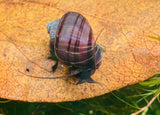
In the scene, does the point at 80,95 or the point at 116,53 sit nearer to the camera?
the point at 80,95

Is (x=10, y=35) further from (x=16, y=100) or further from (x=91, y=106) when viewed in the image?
(x=91, y=106)

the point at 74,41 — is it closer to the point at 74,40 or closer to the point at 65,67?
the point at 74,40

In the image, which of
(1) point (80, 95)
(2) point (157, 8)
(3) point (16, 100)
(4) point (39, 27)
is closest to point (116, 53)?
(1) point (80, 95)

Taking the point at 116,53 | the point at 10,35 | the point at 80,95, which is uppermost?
the point at 10,35

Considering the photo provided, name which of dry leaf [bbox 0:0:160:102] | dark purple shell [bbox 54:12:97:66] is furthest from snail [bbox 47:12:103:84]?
dry leaf [bbox 0:0:160:102]

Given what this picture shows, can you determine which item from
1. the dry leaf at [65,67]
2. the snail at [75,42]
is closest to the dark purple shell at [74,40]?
the snail at [75,42]

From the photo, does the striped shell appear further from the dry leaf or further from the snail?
the dry leaf

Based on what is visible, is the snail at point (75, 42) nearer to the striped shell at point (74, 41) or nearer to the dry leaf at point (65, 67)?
the striped shell at point (74, 41)
